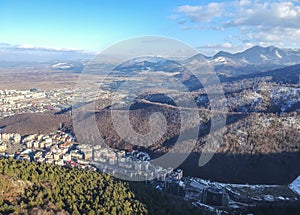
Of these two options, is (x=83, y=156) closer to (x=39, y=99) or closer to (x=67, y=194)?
(x=67, y=194)

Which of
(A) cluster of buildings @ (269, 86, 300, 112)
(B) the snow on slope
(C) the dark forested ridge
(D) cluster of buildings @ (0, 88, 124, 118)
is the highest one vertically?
(A) cluster of buildings @ (269, 86, 300, 112)

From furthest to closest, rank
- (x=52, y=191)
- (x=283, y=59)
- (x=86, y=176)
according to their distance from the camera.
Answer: (x=283, y=59), (x=86, y=176), (x=52, y=191)

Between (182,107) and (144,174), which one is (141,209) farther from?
(182,107)

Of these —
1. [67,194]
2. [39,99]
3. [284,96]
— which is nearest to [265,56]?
[284,96]

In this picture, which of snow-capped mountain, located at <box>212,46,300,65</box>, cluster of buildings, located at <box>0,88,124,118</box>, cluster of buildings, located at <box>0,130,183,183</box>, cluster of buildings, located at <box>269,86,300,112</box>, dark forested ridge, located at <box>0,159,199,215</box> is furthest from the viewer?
snow-capped mountain, located at <box>212,46,300,65</box>

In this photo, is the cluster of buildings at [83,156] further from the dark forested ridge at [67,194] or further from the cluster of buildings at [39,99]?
the cluster of buildings at [39,99]

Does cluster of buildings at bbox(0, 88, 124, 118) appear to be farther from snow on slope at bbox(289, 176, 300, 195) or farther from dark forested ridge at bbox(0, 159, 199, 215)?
dark forested ridge at bbox(0, 159, 199, 215)

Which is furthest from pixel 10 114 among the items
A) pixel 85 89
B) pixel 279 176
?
pixel 279 176

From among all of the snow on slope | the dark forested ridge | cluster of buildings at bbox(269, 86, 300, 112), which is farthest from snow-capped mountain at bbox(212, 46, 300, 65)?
the dark forested ridge

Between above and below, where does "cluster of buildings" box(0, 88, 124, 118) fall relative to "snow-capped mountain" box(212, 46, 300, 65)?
below

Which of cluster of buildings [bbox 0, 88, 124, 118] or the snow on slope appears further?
cluster of buildings [bbox 0, 88, 124, 118]

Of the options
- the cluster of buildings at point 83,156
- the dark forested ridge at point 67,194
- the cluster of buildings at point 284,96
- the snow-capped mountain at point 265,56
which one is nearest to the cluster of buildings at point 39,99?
the cluster of buildings at point 83,156
